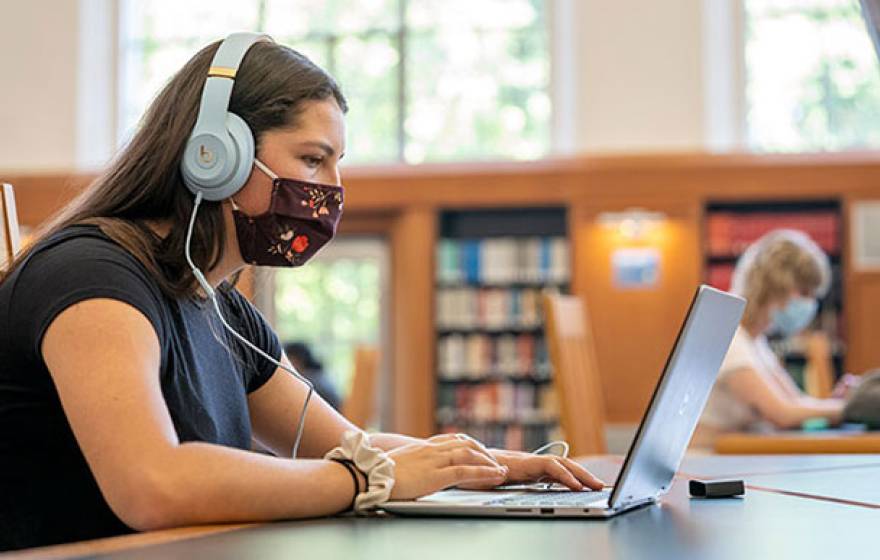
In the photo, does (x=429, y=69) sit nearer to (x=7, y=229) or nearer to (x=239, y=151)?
(x=7, y=229)

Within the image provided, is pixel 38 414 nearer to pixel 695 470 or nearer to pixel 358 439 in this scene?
pixel 358 439

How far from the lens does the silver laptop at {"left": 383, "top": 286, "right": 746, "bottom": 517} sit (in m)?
1.39

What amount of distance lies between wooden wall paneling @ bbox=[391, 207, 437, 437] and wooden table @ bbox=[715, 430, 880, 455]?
6073mm

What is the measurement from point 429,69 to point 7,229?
348 inches

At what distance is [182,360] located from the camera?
163 cm

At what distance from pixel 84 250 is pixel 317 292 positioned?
8.84 meters

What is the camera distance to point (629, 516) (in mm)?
1413

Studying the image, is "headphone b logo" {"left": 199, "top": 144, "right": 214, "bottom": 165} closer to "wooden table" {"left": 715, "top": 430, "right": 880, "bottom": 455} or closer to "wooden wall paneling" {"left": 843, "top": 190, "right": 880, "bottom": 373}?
"wooden table" {"left": 715, "top": 430, "right": 880, "bottom": 455}

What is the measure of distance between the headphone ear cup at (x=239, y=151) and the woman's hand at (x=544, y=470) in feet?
1.63

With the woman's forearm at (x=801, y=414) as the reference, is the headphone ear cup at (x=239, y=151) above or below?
above

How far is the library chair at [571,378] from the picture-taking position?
3.41 meters

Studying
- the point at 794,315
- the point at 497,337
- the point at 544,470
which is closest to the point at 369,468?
the point at 544,470

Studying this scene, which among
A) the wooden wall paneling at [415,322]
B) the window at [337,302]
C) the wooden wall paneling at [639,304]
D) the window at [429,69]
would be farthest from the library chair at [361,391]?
the window at [429,69]

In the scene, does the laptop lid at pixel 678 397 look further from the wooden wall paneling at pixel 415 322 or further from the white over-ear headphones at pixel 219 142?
the wooden wall paneling at pixel 415 322
